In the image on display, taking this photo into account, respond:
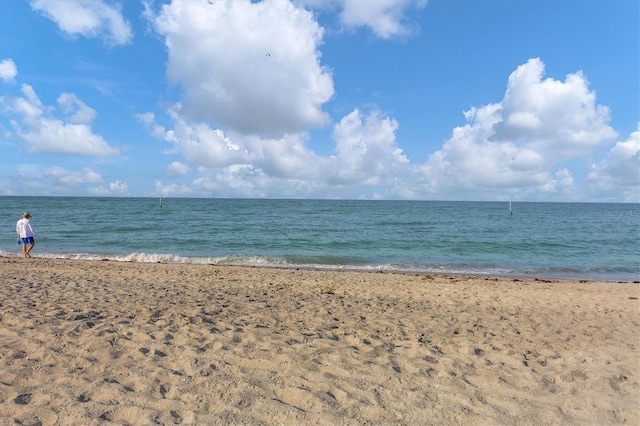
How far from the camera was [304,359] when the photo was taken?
498 cm

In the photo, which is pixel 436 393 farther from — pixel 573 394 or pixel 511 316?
pixel 511 316

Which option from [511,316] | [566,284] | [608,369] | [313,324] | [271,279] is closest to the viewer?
A: [608,369]

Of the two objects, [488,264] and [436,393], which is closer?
[436,393]

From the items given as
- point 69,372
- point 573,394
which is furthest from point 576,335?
point 69,372

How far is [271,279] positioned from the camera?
468 inches

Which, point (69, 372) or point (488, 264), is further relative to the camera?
point (488, 264)

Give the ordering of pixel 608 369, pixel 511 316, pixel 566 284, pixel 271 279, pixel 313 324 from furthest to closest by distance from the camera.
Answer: pixel 566 284, pixel 271 279, pixel 511 316, pixel 313 324, pixel 608 369

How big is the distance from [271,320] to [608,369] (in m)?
5.13

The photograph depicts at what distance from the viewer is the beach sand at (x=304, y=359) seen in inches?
151

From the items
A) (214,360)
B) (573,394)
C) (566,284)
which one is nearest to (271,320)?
(214,360)

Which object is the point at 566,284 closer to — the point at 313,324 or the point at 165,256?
the point at 313,324

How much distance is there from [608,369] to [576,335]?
1.68 metres

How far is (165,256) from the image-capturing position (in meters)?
18.4

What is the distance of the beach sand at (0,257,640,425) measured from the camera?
3.83 meters
